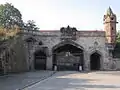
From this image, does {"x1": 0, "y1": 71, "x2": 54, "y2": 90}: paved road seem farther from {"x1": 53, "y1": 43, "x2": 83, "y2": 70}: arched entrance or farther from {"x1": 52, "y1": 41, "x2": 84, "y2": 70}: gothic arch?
{"x1": 53, "y1": 43, "x2": 83, "y2": 70}: arched entrance

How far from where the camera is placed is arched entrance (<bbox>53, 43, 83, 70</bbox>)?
48.5m

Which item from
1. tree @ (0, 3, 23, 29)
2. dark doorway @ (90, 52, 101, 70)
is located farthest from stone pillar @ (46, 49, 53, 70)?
tree @ (0, 3, 23, 29)

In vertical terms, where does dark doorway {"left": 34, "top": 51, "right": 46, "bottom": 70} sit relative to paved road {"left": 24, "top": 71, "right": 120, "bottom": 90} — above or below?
above

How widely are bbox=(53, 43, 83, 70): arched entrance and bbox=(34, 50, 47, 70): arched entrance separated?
1.68 meters

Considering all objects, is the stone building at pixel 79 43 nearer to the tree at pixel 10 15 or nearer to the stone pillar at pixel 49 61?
the stone pillar at pixel 49 61

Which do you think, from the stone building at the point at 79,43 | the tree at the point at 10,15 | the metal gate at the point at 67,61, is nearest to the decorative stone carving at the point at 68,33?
the stone building at the point at 79,43

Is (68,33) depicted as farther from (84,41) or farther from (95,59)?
(95,59)

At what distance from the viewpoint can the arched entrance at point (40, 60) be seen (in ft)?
157

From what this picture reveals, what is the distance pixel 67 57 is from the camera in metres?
50.8

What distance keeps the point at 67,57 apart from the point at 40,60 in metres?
4.78

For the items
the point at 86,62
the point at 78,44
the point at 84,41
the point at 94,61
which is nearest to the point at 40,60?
the point at 78,44

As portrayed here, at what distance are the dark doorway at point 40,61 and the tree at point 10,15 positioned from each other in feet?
39.9

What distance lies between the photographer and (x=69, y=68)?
50.9 m

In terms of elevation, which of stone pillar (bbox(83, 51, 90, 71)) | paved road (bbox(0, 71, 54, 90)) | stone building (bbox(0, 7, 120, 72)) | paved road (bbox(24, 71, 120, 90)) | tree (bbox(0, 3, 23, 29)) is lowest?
paved road (bbox(24, 71, 120, 90))
